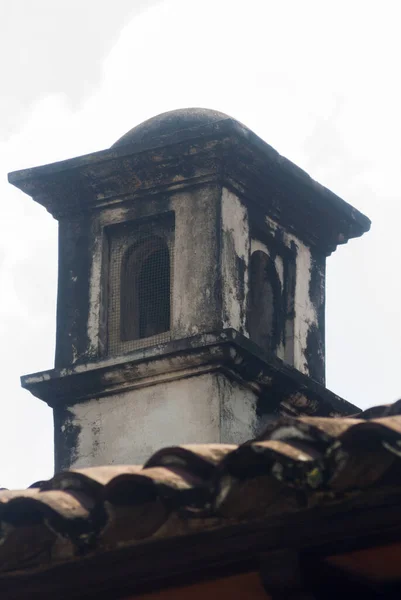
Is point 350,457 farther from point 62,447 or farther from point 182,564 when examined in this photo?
point 62,447

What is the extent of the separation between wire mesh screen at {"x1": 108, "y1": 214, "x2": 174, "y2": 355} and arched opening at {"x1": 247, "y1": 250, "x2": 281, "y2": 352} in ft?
1.95

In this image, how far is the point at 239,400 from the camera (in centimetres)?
1000

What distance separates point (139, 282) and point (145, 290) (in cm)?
7

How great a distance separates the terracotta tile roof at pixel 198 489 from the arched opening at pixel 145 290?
5.61 meters

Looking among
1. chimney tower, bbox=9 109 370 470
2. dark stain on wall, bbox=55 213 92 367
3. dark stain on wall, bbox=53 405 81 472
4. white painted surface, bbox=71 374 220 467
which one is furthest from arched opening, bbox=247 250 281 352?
dark stain on wall, bbox=53 405 81 472

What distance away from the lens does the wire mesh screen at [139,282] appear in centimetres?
1055

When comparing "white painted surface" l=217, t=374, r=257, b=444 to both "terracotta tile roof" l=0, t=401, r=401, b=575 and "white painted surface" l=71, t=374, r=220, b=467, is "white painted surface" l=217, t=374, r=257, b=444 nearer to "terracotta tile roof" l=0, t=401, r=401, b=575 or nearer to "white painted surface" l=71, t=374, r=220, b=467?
"white painted surface" l=71, t=374, r=220, b=467

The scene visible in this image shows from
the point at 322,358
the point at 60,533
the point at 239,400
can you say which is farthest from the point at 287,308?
the point at 60,533

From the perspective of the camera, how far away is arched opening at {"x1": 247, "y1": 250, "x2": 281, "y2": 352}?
10.8 m

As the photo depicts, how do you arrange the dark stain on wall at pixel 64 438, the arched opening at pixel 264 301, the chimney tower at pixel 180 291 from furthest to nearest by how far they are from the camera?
the arched opening at pixel 264 301 < the dark stain on wall at pixel 64 438 < the chimney tower at pixel 180 291

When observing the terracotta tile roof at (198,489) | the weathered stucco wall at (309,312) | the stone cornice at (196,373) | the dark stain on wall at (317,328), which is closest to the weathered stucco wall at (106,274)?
the stone cornice at (196,373)

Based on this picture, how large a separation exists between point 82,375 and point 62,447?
0.50 metres

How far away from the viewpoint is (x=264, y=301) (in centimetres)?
1098

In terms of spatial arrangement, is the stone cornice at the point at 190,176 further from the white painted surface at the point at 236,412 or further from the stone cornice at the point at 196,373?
the white painted surface at the point at 236,412
